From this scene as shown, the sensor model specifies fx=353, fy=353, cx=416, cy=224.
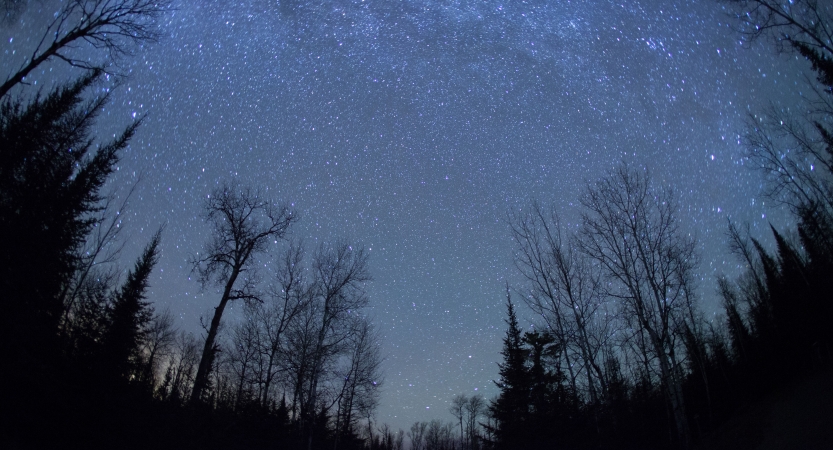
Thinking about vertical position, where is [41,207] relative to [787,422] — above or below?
above

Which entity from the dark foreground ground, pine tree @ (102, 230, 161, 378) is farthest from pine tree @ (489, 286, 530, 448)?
pine tree @ (102, 230, 161, 378)

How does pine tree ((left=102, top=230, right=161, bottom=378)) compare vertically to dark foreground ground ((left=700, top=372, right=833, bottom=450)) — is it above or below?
above

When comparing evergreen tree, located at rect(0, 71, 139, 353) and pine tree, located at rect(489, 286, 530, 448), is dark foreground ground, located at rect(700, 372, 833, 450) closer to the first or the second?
pine tree, located at rect(489, 286, 530, 448)

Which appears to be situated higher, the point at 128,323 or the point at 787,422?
the point at 128,323

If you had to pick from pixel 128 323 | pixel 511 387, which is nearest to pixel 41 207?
pixel 128 323

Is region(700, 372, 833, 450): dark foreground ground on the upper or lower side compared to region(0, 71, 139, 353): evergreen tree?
lower

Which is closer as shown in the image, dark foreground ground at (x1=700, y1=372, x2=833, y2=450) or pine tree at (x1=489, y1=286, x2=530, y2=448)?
dark foreground ground at (x1=700, y1=372, x2=833, y2=450)

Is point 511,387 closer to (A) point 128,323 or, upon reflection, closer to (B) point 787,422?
(B) point 787,422

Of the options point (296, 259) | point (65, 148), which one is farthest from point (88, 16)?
point (296, 259)

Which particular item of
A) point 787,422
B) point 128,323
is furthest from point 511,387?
point 128,323

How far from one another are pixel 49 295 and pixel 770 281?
1663 inches

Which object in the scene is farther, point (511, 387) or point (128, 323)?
point (511, 387)

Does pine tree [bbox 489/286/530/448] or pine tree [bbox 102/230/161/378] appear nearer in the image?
pine tree [bbox 102/230/161/378]

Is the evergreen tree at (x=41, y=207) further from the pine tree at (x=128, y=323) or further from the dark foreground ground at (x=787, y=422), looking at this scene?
the dark foreground ground at (x=787, y=422)
